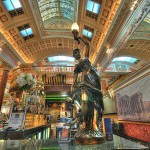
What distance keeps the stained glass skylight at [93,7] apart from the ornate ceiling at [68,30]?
215 mm

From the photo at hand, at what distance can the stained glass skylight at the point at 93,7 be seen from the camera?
756 centimetres

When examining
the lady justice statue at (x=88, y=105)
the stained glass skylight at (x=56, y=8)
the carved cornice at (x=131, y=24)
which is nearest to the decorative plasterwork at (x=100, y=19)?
the carved cornice at (x=131, y=24)

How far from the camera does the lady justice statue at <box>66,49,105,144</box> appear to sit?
1.22 m

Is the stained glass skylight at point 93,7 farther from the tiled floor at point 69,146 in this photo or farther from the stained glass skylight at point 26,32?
the tiled floor at point 69,146

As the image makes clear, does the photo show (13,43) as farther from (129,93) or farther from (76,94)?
(76,94)

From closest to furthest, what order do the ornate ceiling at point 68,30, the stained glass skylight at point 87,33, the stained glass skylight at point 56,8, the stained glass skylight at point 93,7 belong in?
the ornate ceiling at point 68,30 < the stained glass skylight at point 93,7 < the stained glass skylight at point 56,8 < the stained glass skylight at point 87,33

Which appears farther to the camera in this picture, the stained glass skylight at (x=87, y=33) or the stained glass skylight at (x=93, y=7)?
the stained glass skylight at (x=87, y=33)

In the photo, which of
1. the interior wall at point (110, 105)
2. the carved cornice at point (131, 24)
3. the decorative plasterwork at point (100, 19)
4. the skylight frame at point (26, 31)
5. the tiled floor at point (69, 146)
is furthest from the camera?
the skylight frame at point (26, 31)

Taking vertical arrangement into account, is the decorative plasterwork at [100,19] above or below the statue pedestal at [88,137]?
above

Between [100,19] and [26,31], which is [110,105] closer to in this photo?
[100,19]

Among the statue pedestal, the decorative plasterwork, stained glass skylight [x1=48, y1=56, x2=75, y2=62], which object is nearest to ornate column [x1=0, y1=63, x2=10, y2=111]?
stained glass skylight [x1=48, y1=56, x2=75, y2=62]

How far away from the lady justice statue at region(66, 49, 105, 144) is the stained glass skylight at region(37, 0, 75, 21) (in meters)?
8.97

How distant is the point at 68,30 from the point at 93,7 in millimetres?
3491

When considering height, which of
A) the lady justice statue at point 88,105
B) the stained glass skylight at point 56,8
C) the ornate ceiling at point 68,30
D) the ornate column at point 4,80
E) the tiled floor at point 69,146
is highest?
the stained glass skylight at point 56,8
